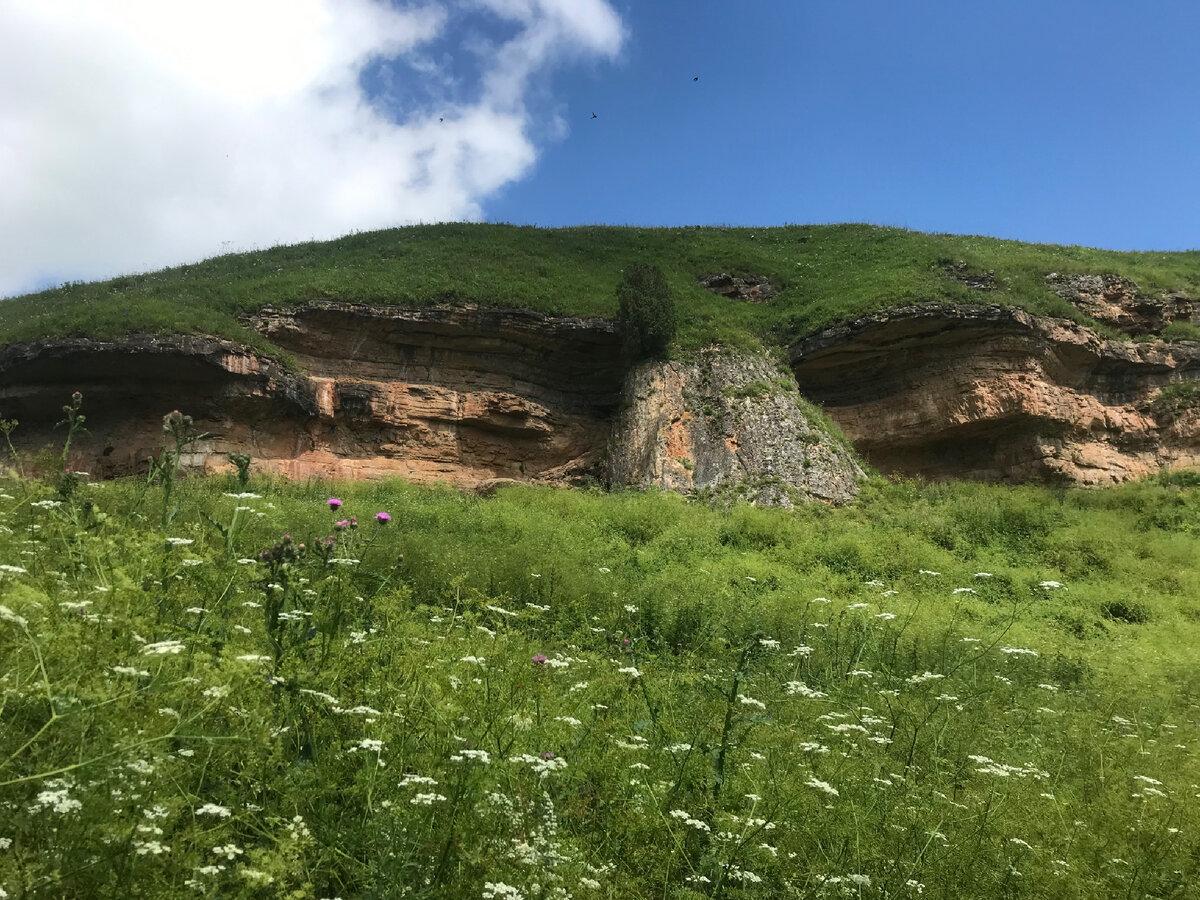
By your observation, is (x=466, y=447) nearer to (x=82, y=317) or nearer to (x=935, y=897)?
(x=82, y=317)

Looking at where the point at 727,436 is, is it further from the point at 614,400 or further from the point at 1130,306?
the point at 1130,306

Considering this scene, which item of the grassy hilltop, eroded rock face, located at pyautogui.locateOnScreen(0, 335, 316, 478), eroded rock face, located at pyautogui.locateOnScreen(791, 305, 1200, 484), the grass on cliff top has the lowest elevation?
the grassy hilltop

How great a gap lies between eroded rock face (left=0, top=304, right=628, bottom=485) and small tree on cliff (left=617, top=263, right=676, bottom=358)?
4.30ft

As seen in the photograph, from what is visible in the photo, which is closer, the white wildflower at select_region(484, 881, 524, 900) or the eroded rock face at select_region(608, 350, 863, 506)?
the white wildflower at select_region(484, 881, 524, 900)

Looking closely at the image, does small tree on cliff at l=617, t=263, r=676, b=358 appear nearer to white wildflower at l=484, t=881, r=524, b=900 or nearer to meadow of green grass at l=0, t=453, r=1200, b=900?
meadow of green grass at l=0, t=453, r=1200, b=900

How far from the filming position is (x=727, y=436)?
2144 cm

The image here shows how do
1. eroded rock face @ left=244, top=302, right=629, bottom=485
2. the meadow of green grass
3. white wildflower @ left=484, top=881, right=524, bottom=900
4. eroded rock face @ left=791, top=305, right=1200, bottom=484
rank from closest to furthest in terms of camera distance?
the meadow of green grass
white wildflower @ left=484, top=881, right=524, bottom=900
eroded rock face @ left=791, top=305, right=1200, bottom=484
eroded rock face @ left=244, top=302, right=629, bottom=485

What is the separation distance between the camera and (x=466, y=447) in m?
24.8

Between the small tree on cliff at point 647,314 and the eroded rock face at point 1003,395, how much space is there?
16.4 feet

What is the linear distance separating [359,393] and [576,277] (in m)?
10.2

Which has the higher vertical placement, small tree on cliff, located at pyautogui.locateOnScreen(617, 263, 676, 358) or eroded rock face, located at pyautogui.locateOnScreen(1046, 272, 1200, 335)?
eroded rock face, located at pyautogui.locateOnScreen(1046, 272, 1200, 335)

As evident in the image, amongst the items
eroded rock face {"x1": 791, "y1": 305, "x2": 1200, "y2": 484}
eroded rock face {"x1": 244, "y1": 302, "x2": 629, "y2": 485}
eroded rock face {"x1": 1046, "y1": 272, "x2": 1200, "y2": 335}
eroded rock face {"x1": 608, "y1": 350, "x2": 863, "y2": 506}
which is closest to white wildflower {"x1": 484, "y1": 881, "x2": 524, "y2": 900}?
eroded rock face {"x1": 608, "y1": 350, "x2": 863, "y2": 506}

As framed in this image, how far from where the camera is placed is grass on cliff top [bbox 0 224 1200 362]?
2348 centimetres

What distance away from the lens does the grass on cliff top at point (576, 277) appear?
23.5 m
